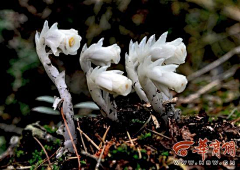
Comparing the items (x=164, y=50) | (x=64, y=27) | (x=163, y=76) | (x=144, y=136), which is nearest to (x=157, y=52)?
(x=164, y=50)

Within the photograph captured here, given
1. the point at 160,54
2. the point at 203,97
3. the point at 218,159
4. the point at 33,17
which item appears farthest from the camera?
the point at 203,97

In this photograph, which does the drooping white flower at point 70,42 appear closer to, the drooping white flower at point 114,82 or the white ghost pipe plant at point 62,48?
the white ghost pipe plant at point 62,48

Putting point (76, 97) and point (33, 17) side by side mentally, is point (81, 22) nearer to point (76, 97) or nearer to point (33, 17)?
point (33, 17)

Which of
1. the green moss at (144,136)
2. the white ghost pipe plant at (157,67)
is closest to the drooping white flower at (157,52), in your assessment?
the white ghost pipe plant at (157,67)

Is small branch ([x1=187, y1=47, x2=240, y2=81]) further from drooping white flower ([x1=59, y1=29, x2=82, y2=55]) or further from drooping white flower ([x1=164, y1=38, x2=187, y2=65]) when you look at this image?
drooping white flower ([x1=59, y1=29, x2=82, y2=55])

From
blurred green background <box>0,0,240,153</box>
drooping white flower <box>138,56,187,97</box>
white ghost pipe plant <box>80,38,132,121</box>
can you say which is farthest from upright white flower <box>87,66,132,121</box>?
blurred green background <box>0,0,240,153</box>

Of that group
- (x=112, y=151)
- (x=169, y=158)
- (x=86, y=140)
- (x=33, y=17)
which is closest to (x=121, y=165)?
(x=112, y=151)

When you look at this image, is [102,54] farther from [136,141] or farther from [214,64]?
[214,64]
